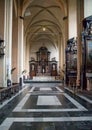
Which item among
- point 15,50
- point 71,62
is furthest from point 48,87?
point 15,50

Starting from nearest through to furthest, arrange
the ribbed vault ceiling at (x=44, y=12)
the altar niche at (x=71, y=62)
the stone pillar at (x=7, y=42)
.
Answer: the stone pillar at (x=7, y=42), the altar niche at (x=71, y=62), the ribbed vault ceiling at (x=44, y=12)

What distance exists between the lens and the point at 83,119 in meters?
6.75

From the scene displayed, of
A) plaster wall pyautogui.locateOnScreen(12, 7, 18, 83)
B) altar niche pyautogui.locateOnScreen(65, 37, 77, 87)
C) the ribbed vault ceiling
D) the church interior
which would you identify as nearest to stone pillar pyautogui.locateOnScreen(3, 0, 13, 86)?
the church interior

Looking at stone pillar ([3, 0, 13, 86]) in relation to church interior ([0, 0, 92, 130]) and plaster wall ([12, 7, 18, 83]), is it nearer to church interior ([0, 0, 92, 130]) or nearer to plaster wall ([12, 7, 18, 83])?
church interior ([0, 0, 92, 130])

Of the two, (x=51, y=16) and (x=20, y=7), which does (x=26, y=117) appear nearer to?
(x=20, y=7)

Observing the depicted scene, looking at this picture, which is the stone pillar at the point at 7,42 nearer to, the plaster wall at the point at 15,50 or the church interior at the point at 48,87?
the church interior at the point at 48,87

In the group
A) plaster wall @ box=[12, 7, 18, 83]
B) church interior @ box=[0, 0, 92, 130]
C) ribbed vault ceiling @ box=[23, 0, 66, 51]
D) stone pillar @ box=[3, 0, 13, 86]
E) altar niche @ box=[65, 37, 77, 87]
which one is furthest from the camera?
ribbed vault ceiling @ box=[23, 0, 66, 51]

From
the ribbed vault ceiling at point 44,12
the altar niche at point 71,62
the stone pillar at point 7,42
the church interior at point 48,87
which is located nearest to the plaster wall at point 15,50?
the church interior at point 48,87

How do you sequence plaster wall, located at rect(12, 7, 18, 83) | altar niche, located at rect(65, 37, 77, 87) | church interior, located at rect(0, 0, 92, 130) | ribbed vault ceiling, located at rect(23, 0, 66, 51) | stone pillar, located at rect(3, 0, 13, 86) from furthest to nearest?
ribbed vault ceiling, located at rect(23, 0, 66, 51), plaster wall, located at rect(12, 7, 18, 83), altar niche, located at rect(65, 37, 77, 87), stone pillar, located at rect(3, 0, 13, 86), church interior, located at rect(0, 0, 92, 130)

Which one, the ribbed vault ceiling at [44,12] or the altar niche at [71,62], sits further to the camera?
the ribbed vault ceiling at [44,12]

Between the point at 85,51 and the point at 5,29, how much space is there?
4746 mm

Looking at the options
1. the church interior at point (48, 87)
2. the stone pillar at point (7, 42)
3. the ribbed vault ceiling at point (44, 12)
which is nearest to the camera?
the church interior at point (48, 87)

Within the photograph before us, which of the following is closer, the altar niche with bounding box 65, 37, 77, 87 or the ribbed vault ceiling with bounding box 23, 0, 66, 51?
the altar niche with bounding box 65, 37, 77, 87

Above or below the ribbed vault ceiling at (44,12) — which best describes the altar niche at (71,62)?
below
